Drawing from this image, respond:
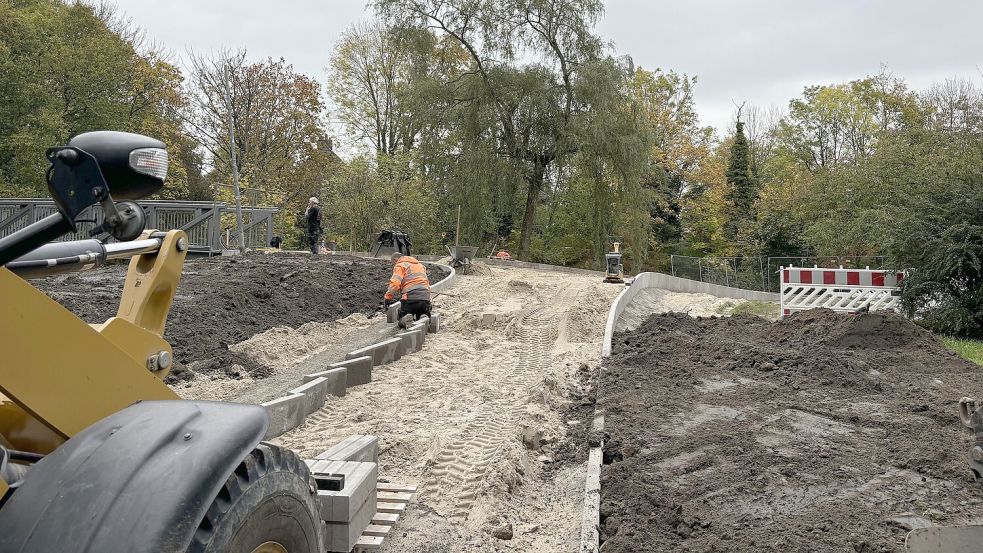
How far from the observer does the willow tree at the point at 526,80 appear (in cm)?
2875

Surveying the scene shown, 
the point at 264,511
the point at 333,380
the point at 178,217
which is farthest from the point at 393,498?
the point at 178,217

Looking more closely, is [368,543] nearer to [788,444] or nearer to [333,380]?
[788,444]

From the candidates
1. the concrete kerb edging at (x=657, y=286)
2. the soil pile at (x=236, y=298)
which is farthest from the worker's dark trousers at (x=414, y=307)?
the concrete kerb edging at (x=657, y=286)

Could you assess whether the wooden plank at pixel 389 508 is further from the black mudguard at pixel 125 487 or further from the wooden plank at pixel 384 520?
the black mudguard at pixel 125 487

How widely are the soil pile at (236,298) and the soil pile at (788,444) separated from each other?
5.20m

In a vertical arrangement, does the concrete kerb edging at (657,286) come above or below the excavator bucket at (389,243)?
below

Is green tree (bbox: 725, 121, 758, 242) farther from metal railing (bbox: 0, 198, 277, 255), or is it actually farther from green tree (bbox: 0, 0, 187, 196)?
metal railing (bbox: 0, 198, 277, 255)

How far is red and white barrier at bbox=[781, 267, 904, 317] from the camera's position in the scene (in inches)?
543

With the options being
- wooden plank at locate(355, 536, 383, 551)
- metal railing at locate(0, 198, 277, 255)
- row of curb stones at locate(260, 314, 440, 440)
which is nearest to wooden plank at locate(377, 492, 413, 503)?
wooden plank at locate(355, 536, 383, 551)

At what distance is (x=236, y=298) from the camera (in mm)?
12992

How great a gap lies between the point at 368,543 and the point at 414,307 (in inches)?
335

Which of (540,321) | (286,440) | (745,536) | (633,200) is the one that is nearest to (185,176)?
(633,200)

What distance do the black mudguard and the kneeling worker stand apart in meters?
10.2

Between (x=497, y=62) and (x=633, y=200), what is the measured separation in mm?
7664
